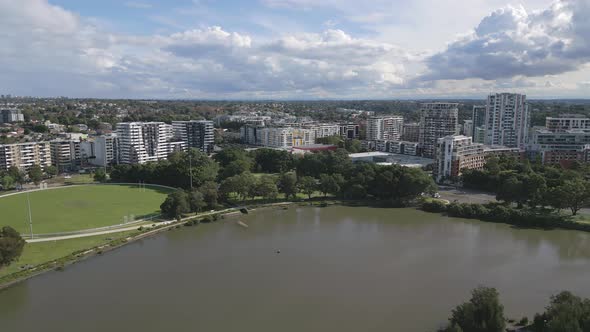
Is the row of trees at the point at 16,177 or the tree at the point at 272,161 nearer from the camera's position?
the row of trees at the point at 16,177

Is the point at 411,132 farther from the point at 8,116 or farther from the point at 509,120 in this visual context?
the point at 8,116

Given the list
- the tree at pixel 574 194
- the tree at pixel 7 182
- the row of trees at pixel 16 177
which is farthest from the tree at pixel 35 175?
the tree at pixel 574 194

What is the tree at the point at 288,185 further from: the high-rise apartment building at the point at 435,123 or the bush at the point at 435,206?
the high-rise apartment building at the point at 435,123

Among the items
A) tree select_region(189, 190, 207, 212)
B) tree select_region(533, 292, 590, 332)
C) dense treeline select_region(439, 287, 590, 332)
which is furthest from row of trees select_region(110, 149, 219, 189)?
tree select_region(533, 292, 590, 332)

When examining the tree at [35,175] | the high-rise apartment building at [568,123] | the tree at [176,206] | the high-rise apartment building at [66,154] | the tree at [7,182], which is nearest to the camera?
the tree at [176,206]

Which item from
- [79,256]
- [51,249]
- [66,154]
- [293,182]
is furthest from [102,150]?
[79,256]

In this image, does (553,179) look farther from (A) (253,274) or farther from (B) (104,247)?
(B) (104,247)

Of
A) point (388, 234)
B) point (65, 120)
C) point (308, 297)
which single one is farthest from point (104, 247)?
point (65, 120)
